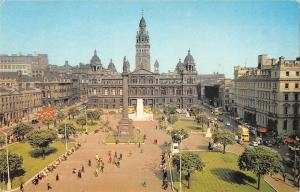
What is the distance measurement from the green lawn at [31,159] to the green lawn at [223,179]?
65.1 feet

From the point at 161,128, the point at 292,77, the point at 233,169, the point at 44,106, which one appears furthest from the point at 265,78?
the point at 44,106

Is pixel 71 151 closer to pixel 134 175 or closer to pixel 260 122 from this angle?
pixel 134 175

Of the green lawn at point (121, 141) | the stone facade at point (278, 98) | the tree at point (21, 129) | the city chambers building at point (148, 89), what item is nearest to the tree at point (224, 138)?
the green lawn at point (121, 141)

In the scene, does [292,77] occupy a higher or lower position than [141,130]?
higher

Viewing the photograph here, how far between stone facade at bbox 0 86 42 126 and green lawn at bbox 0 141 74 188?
1396 inches

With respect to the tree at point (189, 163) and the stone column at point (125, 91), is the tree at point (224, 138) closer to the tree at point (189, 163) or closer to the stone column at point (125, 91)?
the tree at point (189, 163)

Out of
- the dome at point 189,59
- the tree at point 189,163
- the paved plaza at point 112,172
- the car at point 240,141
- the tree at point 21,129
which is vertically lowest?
the paved plaza at point 112,172

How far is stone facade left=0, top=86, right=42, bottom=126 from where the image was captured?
9801 cm

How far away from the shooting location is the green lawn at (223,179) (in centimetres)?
4056

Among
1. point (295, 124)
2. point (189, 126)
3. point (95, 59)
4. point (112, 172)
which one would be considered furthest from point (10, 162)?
point (95, 59)

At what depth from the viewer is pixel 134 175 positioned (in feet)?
153

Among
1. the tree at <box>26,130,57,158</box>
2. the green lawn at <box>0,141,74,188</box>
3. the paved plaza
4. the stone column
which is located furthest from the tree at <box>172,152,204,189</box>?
the stone column

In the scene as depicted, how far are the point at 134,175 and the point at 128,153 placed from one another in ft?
46.3

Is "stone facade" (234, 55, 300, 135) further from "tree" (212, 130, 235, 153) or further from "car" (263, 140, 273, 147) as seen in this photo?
"tree" (212, 130, 235, 153)
